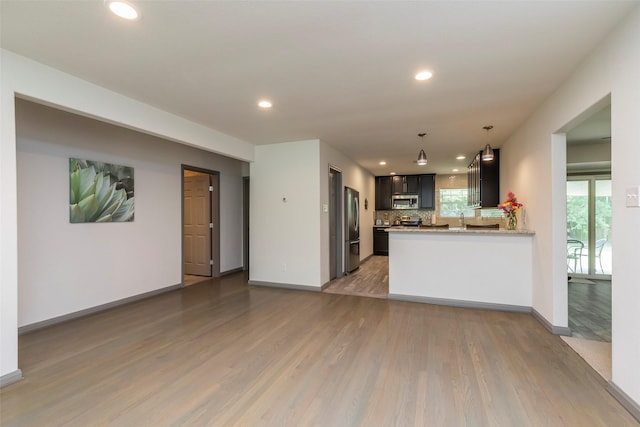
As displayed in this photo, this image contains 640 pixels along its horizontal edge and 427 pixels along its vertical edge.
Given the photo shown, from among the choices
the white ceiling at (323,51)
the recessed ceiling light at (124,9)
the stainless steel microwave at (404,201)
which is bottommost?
the stainless steel microwave at (404,201)

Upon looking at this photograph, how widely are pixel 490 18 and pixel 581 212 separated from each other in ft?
18.6

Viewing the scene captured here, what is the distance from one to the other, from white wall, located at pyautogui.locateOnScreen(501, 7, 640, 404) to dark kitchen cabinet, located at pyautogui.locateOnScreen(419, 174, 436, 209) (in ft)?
15.7

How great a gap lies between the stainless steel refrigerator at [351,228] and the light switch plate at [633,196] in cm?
431

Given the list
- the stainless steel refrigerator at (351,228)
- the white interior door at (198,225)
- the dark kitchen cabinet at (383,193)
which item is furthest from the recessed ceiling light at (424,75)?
the dark kitchen cabinet at (383,193)

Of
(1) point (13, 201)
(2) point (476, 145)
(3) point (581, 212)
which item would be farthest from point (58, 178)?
(3) point (581, 212)

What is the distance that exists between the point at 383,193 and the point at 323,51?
7.10m

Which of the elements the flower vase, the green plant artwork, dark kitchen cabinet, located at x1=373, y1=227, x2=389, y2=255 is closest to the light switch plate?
the flower vase

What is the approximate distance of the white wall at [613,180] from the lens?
1.84 meters

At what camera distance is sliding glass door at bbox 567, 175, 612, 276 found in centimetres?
548

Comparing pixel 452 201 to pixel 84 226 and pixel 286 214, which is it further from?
pixel 84 226

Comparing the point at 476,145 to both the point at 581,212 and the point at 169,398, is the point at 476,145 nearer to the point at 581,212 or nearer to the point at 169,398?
the point at 581,212

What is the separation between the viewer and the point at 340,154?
5.81m

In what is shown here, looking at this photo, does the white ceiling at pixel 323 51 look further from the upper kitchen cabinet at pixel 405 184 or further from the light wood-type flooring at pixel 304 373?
the upper kitchen cabinet at pixel 405 184

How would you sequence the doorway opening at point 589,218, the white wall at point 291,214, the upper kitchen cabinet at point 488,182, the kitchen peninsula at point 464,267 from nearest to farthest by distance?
1. the kitchen peninsula at point 464,267
2. the doorway opening at point 589,218
3. the white wall at point 291,214
4. the upper kitchen cabinet at point 488,182
